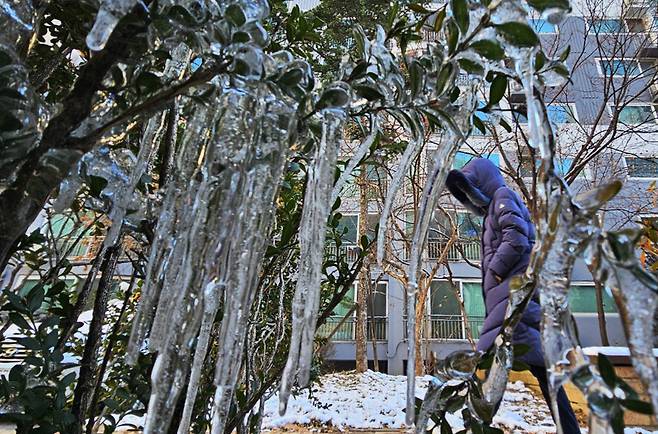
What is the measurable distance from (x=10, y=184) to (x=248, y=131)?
356mm

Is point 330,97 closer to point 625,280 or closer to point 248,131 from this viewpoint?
point 248,131

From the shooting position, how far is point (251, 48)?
0.73 m

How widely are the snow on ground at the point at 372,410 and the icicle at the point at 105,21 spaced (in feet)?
12.7

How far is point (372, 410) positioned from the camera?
210 inches

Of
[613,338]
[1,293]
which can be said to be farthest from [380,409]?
[613,338]

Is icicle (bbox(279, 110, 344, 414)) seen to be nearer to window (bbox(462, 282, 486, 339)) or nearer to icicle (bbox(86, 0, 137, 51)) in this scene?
icicle (bbox(86, 0, 137, 51))

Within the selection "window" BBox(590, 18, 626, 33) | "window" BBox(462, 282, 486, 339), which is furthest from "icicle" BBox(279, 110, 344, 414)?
"window" BBox(462, 282, 486, 339)

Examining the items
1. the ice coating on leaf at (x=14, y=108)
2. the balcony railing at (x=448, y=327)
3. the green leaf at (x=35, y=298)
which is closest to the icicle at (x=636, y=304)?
the ice coating on leaf at (x=14, y=108)

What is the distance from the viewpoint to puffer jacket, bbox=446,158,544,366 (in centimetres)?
265

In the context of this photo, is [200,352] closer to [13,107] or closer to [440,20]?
[13,107]

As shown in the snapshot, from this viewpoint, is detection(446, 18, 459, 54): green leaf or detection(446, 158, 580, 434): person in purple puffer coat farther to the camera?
detection(446, 158, 580, 434): person in purple puffer coat

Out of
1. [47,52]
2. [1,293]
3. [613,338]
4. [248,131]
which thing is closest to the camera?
[248,131]

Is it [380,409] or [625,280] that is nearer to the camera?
[625,280]

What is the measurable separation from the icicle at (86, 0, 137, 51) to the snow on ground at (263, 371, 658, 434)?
3.86 meters
